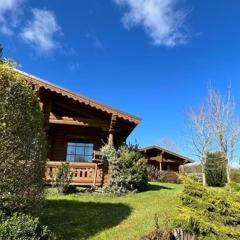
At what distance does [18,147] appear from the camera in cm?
920

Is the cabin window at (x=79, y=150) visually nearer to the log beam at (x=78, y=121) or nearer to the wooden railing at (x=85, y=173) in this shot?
the log beam at (x=78, y=121)

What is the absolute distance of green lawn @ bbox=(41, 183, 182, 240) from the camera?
10477mm

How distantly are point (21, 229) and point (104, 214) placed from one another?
5.37 m

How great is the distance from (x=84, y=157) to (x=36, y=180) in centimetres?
1456

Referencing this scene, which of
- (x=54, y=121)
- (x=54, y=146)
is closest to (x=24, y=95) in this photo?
(x=54, y=121)

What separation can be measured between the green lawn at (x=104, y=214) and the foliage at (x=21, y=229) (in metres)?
1.78

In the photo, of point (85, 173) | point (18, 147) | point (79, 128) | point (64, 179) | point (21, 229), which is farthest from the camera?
point (79, 128)

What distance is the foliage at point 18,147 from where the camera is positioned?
896 centimetres

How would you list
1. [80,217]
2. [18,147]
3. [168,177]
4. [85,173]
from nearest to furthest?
[18,147] < [80,217] < [85,173] < [168,177]

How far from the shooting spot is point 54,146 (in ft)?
Answer: 79.3

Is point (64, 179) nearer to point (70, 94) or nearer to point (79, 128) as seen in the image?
point (70, 94)

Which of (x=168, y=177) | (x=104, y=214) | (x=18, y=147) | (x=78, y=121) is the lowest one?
(x=104, y=214)

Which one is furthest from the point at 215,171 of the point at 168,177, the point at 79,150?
the point at 79,150

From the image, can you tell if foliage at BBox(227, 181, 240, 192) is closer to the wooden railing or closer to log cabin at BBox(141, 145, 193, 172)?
the wooden railing
